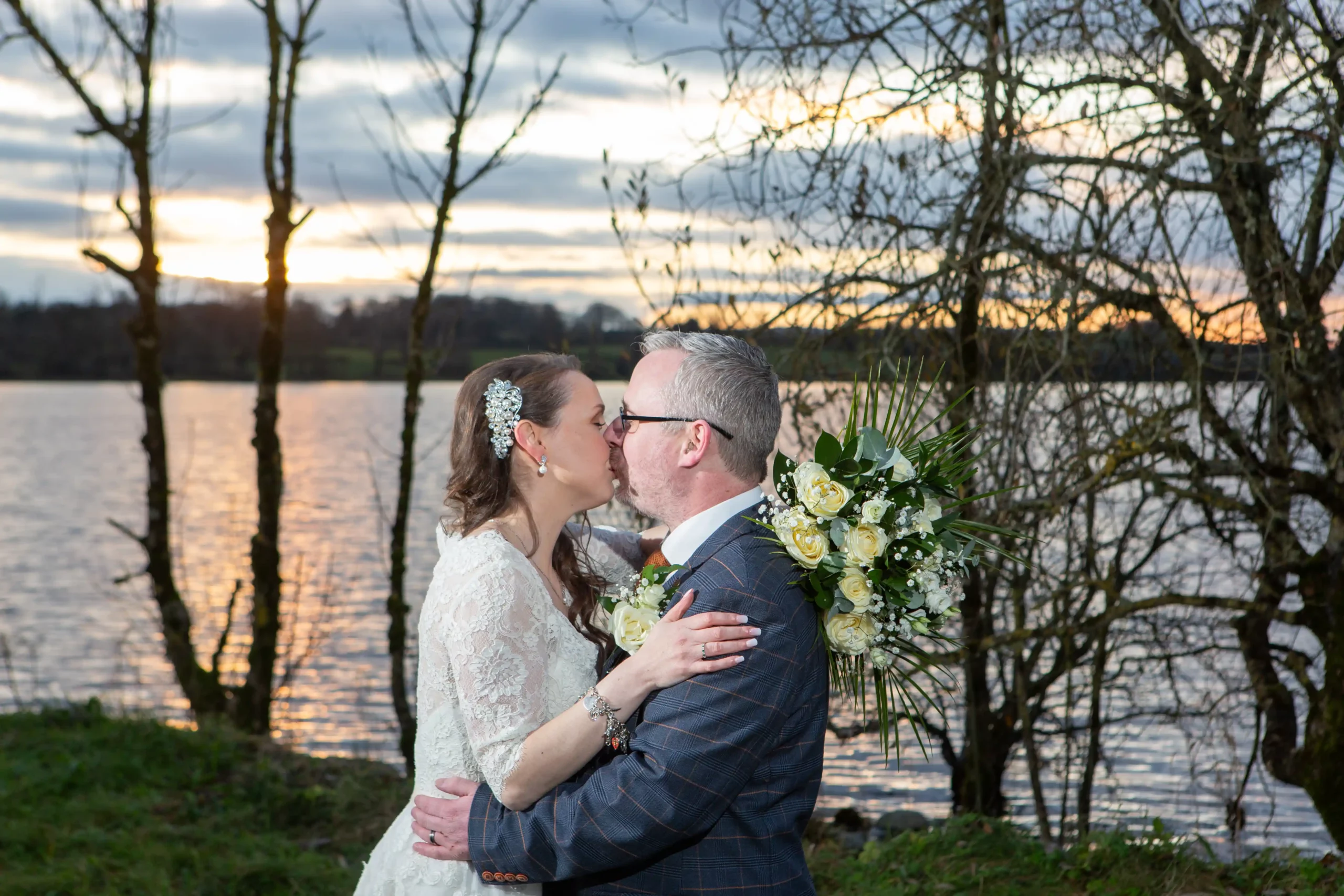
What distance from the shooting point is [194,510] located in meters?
34.0

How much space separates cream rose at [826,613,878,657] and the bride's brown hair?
74 cm

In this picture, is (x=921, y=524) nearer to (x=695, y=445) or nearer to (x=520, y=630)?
(x=695, y=445)

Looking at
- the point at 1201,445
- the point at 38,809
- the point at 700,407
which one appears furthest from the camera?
the point at 38,809

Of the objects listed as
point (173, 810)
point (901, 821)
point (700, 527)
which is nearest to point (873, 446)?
point (700, 527)

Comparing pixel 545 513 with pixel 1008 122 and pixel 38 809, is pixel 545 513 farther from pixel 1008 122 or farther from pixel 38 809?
pixel 38 809

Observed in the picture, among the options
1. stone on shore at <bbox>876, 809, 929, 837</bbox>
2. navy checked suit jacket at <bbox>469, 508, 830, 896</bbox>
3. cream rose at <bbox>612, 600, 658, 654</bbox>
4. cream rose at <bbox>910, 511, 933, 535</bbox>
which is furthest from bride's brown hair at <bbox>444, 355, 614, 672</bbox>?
stone on shore at <bbox>876, 809, 929, 837</bbox>

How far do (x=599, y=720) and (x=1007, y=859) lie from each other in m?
2.83

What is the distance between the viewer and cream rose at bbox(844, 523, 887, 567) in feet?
7.68

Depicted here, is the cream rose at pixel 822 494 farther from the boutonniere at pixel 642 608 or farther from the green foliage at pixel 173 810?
the green foliage at pixel 173 810

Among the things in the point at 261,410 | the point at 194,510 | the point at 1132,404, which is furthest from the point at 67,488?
the point at 1132,404

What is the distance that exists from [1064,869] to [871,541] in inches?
107

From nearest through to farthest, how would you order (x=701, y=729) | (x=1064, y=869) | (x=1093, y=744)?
1. (x=701, y=729)
2. (x=1064, y=869)
3. (x=1093, y=744)

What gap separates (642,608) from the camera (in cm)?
249

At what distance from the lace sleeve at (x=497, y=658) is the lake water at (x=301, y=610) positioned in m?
1.23
